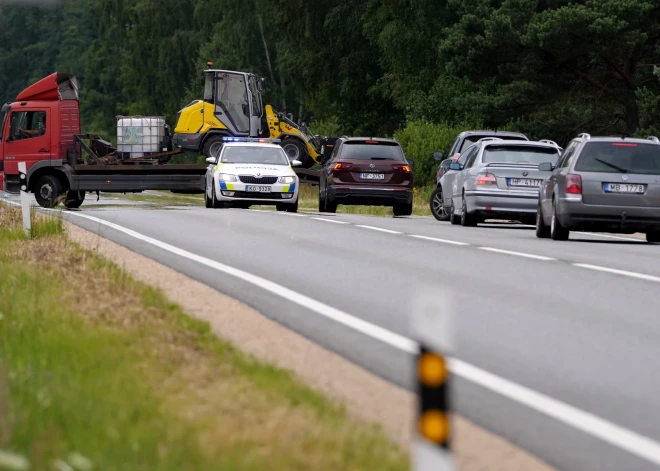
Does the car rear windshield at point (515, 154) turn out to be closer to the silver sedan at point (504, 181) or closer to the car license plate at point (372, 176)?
the silver sedan at point (504, 181)

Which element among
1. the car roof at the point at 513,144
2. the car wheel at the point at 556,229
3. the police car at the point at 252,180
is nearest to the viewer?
the car wheel at the point at 556,229

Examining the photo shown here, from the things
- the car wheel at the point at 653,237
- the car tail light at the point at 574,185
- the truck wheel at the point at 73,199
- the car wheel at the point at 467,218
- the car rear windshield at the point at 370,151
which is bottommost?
the truck wheel at the point at 73,199

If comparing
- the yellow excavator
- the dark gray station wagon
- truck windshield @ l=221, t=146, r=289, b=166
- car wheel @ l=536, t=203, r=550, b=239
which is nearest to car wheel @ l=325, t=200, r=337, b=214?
truck windshield @ l=221, t=146, r=289, b=166

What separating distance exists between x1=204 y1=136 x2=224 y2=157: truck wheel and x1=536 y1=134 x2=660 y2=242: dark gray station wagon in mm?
24902

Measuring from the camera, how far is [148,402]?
712cm

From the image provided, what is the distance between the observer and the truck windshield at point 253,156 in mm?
33219

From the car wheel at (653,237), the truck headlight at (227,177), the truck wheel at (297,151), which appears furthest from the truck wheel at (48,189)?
the car wheel at (653,237)

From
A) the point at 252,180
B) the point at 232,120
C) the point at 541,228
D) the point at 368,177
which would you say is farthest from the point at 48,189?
the point at 541,228

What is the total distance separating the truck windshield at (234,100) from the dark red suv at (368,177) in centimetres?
1453

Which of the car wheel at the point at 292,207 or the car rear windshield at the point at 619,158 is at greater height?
the car rear windshield at the point at 619,158

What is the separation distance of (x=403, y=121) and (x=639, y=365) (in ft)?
185

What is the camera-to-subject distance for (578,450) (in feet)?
21.7

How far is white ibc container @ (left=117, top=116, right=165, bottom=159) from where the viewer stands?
39.7m

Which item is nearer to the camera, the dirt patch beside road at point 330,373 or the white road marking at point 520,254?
the dirt patch beside road at point 330,373
